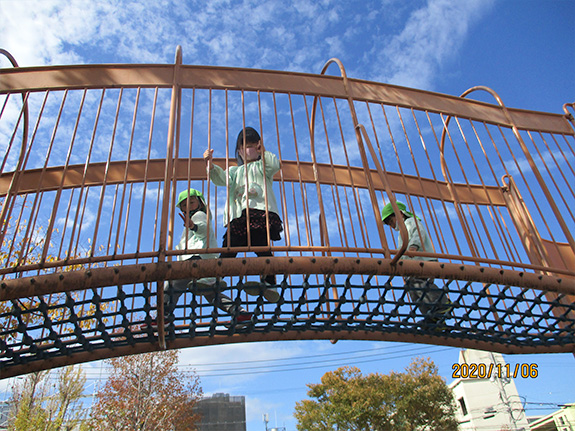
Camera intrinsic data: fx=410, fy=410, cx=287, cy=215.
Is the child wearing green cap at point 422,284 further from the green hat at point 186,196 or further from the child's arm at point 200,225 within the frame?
the green hat at point 186,196

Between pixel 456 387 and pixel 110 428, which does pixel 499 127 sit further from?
pixel 456 387

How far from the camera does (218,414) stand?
35938 mm

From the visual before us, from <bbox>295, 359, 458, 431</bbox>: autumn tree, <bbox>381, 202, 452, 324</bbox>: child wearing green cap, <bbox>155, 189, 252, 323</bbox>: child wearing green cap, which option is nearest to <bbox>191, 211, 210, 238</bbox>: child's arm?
<bbox>155, 189, 252, 323</bbox>: child wearing green cap

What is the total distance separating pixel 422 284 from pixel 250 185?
5.91 feet

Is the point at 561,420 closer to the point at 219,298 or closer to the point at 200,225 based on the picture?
the point at 200,225

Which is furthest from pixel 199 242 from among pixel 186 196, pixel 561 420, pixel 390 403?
pixel 561 420

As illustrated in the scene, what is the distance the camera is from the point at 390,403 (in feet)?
88.7

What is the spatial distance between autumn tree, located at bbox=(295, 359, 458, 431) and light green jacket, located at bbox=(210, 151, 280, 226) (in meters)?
26.5

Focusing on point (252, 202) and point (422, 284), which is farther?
point (422, 284)

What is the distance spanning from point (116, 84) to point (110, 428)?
15.6m

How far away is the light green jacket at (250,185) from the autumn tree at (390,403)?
26.5 metres

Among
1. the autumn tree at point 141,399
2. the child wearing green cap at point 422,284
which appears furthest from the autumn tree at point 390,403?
the child wearing green cap at point 422,284

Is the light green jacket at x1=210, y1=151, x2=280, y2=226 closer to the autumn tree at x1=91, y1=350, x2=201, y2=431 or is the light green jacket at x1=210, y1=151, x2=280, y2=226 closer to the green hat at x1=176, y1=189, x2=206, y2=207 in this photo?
the green hat at x1=176, y1=189, x2=206, y2=207

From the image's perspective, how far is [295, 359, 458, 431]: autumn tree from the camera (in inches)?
1037
